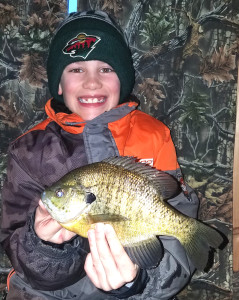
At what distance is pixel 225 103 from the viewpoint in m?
2.35

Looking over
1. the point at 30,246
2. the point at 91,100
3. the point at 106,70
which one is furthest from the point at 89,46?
the point at 30,246

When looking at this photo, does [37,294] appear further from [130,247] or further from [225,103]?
[225,103]

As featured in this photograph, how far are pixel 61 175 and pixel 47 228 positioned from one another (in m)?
0.41

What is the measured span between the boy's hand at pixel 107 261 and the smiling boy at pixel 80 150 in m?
0.11

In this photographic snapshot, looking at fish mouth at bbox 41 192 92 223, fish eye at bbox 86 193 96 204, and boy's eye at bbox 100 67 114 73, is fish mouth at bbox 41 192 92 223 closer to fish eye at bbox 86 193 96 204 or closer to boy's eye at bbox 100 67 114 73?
fish eye at bbox 86 193 96 204

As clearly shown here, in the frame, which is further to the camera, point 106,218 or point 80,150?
point 80,150

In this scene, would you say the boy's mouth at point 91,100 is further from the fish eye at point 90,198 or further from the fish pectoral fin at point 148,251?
the fish pectoral fin at point 148,251

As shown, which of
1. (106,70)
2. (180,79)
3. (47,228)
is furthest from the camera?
(180,79)

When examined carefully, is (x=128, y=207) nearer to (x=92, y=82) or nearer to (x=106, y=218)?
(x=106, y=218)

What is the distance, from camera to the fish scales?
1431mm

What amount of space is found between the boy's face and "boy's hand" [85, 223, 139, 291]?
2.49 ft

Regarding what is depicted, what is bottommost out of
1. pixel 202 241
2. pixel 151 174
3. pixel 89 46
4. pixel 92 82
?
pixel 202 241

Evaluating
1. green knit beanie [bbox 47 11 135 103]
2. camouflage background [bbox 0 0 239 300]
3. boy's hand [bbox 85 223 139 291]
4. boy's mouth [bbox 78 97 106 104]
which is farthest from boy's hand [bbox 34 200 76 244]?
camouflage background [bbox 0 0 239 300]

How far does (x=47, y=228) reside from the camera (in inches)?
61.9
